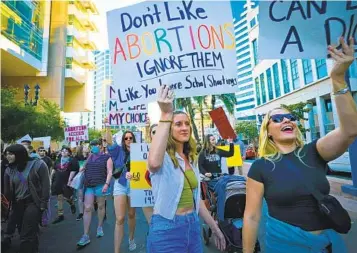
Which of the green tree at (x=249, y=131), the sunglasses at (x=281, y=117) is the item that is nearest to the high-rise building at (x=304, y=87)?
the green tree at (x=249, y=131)

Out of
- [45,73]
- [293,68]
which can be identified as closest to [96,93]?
[45,73]

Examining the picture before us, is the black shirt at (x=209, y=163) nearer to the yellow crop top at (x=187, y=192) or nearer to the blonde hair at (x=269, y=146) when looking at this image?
the yellow crop top at (x=187, y=192)

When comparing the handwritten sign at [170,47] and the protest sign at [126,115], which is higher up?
the handwritten sign at [170,47]

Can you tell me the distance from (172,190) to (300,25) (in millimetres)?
1829

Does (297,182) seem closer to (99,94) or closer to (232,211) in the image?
(232,211)

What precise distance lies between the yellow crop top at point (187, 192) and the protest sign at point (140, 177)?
1.67 meters

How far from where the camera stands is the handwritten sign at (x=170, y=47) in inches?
135

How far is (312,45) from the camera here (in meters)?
2.63

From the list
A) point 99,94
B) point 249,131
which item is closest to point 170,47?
point 249,131

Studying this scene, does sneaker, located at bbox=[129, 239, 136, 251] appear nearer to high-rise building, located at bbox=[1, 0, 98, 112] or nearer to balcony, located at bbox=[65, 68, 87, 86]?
high-rise building, located at bbox=[1, 0, 98, 112]

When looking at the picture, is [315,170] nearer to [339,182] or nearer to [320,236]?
[320,236]

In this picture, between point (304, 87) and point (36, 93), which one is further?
point (36, 93)

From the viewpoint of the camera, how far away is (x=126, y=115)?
17.6ft

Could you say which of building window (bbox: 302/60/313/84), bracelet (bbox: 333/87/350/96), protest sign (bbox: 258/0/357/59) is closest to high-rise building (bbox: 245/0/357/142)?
building window (bbox: 302/60/313/84)
